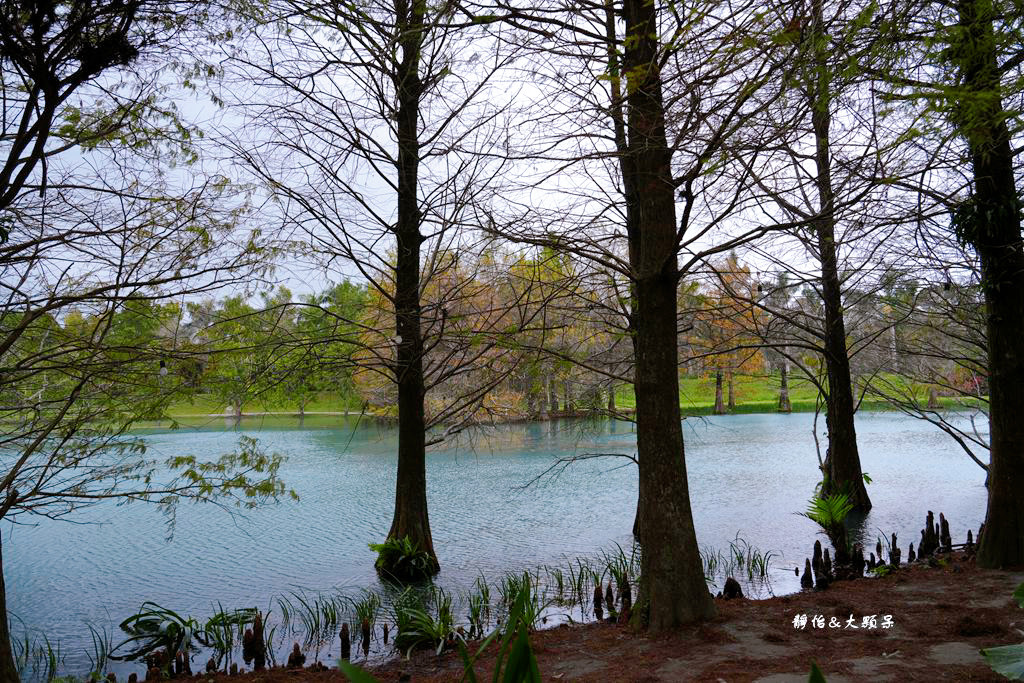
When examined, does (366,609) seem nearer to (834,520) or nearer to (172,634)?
(172,634)

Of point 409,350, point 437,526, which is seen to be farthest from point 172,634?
point 437,526

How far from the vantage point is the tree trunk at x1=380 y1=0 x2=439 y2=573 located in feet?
31.3

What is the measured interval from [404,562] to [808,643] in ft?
18.4

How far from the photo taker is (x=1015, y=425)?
6.88 m

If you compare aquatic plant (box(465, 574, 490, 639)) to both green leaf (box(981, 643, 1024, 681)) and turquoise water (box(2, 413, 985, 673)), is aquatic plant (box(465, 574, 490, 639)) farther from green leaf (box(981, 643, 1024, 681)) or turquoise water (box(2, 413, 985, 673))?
green leaf (box(981, 643, 1024, 681))

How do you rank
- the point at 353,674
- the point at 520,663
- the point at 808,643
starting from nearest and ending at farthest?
the point at 353,674 → the point at 520,663 → the point at 808,643

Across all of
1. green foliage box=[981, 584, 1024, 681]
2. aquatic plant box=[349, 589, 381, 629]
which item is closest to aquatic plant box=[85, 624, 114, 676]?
aquatic plant box=[349, 589, 381, 629]

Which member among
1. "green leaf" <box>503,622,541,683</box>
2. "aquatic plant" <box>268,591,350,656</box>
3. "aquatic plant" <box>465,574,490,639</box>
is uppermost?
"green leaf" <box>503,622,541,683</box>

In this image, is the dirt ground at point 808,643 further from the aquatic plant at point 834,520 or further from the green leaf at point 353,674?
the green leaf at point 353,674

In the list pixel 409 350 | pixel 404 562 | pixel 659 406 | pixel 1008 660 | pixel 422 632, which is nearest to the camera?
pixel 1008 660

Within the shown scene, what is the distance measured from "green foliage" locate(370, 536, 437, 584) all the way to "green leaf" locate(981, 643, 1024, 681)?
7.49 m

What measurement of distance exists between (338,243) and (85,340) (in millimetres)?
3813

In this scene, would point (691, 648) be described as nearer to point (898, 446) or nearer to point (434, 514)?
point (434, 514)

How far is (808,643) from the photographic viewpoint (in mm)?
5184
